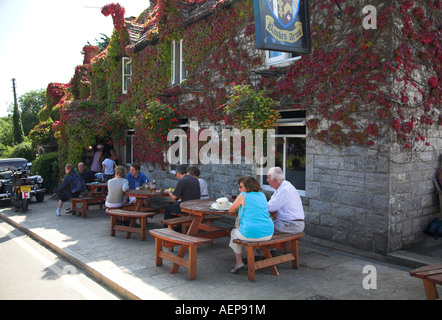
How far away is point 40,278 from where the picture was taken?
5.64 metres

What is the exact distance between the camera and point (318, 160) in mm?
7555

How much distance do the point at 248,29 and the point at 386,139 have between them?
4.61m

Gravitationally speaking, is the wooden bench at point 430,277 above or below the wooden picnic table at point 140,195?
below

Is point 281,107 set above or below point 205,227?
above

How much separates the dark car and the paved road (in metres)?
5.51

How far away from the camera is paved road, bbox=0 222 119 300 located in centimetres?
497

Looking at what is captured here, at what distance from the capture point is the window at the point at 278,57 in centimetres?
845

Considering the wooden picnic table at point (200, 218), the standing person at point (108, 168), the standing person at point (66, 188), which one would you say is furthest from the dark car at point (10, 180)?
the wooden picnic table at point (200, 218)

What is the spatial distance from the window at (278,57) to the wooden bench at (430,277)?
5330mm

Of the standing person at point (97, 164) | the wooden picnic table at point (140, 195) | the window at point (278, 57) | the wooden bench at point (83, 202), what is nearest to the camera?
the window at point (278, 57)

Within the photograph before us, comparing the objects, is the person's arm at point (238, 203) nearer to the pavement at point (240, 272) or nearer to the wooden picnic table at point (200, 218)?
the wooden picnic table at point (200, 218)

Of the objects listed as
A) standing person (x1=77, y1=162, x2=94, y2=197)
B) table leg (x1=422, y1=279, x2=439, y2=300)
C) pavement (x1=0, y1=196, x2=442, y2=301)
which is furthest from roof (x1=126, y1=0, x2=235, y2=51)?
table leg (x1=422, y1=279, x2=439, y2=300)

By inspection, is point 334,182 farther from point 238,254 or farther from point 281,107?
point 238,254
